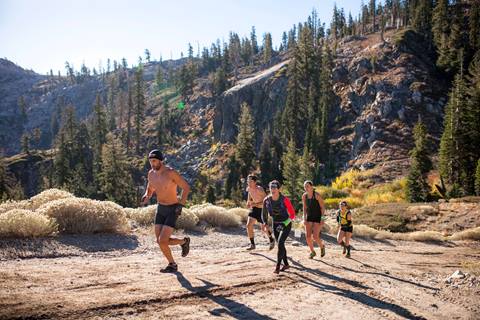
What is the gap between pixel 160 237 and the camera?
6852mm

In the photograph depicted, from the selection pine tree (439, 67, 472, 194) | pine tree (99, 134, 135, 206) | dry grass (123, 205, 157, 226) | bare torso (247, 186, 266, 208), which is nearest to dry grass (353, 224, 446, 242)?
bare torso (247, 186, 266, 208)

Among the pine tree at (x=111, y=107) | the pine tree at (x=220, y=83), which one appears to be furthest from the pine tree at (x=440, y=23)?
the pine tree at (x=111, y=107)

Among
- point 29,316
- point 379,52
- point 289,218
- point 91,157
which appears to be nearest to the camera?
point 29,316

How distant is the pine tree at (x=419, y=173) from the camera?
108 ft

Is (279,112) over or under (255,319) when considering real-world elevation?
over

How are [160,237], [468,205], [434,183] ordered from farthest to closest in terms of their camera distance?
[434,183] → [468,205] → [160,237]

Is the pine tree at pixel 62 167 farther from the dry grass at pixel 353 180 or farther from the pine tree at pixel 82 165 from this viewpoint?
the dry grass at pixel 353 180

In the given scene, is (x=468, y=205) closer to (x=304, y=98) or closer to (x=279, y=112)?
(x=304, y=98)

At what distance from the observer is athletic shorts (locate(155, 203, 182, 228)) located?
6969 mm

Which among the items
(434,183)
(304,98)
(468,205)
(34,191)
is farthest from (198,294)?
(34,191)

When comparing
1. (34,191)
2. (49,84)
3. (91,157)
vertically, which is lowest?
(34,191)

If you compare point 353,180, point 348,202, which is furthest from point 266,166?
point 348,202

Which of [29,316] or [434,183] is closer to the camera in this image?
[29,316]

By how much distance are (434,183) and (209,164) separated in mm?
48819
